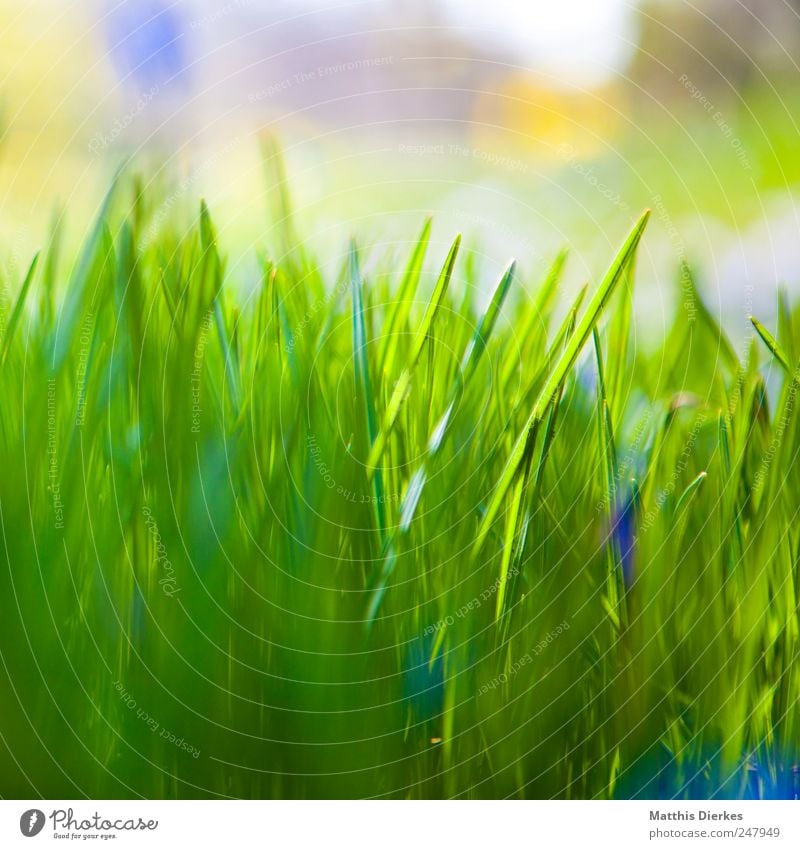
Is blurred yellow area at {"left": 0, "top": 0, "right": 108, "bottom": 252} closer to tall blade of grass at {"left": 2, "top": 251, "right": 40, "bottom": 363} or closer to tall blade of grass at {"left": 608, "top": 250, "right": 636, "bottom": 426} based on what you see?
tall blade of grass at {"left": 2, "top": 251, "right": 40, "bottom": 363}

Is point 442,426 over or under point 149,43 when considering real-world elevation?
under

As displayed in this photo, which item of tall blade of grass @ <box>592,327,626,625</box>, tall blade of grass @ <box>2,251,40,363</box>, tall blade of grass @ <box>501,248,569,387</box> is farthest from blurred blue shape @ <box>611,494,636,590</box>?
tall blade of grass @ <box>2,251,40,363</box>

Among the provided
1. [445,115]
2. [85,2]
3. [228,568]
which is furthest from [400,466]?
[85,2]

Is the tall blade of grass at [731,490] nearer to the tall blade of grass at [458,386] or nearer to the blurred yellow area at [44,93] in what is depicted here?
the tall blade of grass at [458,386]

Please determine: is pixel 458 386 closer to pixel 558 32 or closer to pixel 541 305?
pixel 541 305

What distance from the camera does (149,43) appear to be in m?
0.38

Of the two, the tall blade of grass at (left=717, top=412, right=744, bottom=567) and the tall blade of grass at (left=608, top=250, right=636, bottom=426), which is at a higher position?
the tall blade of grass at (left=608, top=250, right=636, bottom=426)

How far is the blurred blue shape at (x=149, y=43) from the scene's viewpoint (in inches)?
15.1

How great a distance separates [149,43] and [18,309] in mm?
182

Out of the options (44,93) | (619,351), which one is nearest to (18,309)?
(44,93)

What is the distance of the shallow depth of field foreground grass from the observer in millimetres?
354
